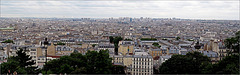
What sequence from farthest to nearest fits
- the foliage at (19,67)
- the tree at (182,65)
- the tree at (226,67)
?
the tree at (182,65) < the foliage at (19,67) < the tree at (226,67)

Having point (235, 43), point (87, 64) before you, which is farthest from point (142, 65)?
point (235, 43)

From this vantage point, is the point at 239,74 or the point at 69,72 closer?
the point at 239,74

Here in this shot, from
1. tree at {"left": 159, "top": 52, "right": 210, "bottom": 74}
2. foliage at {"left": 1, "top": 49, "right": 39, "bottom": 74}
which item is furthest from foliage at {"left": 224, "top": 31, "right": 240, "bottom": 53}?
foliage at {"left": 1, "top": 49, "right": 39, "bottom": 74}

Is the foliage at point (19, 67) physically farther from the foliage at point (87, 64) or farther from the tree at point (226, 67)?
the tree at point (226, 67)

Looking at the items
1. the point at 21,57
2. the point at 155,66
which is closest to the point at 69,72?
the point at 21,57

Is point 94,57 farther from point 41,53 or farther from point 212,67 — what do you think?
point 41,53

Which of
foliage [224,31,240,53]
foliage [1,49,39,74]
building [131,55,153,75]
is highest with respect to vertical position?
foliage [224,31,240,53]

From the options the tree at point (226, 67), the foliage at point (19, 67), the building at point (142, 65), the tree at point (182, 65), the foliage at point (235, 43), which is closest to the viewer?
the tree at point (226, 67)

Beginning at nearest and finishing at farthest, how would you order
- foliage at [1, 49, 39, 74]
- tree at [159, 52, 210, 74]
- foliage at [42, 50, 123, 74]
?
foliage at [1, 49, 39, 74]
foliage at [42, 50, 123, 74]
tree at [159, 52, 210, 74]

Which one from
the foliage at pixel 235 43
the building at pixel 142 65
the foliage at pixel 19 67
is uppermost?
the foliage at pixel 235 43

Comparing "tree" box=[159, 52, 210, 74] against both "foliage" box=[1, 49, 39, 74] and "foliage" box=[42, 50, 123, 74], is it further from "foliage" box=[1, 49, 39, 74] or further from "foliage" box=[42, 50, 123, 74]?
"foliage" box=[1, 49, 39, 74]

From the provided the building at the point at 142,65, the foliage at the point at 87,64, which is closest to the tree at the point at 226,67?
the foliage at the point at 87,64
